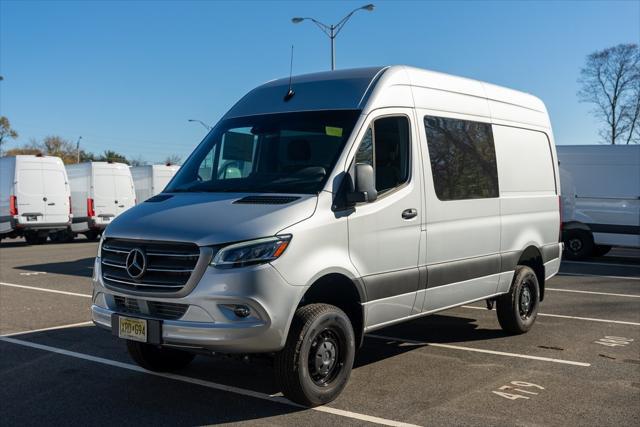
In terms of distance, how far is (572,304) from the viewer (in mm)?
9883

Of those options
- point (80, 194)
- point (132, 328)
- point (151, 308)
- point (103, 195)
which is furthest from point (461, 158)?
point (80, 194)

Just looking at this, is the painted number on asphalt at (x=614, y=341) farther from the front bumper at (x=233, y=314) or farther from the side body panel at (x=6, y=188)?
the side body panel at (x=6, y=188)

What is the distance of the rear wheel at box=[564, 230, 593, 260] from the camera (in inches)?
635

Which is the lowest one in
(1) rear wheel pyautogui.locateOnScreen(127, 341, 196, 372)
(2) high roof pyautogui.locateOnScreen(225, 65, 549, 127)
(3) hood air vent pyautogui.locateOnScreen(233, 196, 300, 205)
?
(1) rear wheel pyautogui.locateOnScreen(127, 341, 196, 372)

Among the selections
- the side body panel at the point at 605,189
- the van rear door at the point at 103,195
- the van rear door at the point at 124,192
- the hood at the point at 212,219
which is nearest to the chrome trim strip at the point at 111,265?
the hood at the point at 212,219

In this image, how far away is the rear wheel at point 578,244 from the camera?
16141 millimetres

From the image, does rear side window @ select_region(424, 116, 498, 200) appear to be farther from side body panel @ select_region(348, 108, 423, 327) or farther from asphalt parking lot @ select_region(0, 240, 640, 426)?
asphalt parking lot @ select_region(0, 240, 640, 426)

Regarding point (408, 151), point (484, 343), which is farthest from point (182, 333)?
point (484, 343)

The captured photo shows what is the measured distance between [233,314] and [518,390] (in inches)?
97.6

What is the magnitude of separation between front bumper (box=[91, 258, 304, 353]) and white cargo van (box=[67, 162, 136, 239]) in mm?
19238

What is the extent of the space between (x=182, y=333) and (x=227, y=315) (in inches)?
13.9

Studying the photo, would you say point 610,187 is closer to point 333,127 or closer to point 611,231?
point 611,231

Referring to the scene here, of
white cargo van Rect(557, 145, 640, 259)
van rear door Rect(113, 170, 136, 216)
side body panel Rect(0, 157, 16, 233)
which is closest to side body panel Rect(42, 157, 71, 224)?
side body panel Rect(0, 157, 16, 233)

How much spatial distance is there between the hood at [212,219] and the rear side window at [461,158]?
173cm
